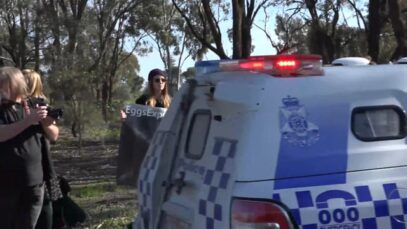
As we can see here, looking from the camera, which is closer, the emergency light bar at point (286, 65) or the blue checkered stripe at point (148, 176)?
the emergency light bar at point (286, 65)

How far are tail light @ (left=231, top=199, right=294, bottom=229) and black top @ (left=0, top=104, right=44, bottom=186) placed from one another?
2.42 m

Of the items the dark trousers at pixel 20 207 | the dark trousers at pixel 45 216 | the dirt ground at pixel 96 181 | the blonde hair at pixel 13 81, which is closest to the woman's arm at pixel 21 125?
the blonde hair at pixel 13 81

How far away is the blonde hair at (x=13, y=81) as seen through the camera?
4.89 m

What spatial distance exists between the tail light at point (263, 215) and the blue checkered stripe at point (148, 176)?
1124 mm

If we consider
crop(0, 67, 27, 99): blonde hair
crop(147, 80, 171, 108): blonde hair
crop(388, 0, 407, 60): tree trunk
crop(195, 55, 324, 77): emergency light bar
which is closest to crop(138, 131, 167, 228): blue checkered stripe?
crop(195, 55, 324, 77): emergency light bar

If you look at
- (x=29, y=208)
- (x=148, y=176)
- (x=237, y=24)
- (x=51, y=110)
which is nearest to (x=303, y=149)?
(x=148, y=176)

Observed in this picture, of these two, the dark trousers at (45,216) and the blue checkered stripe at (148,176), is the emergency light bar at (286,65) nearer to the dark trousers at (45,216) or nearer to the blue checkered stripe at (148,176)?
the blue checkered stripe at (148,176)

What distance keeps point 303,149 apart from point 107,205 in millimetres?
6513

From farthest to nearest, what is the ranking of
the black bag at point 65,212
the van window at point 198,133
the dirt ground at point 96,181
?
1. the dirt ground at point 96,181
2. the black bag at point 65,212
3. the van window at point 198,133

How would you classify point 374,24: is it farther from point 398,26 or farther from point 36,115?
point 36,115

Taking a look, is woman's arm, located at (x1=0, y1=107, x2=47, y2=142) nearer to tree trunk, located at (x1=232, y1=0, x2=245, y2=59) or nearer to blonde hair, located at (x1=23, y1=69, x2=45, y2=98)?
blonde hair, located at (x1=23, y1=69, x2=45, y2=98)

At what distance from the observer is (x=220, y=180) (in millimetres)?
3018

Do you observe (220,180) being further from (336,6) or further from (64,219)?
(336,6)

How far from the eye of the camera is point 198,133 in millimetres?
3564
